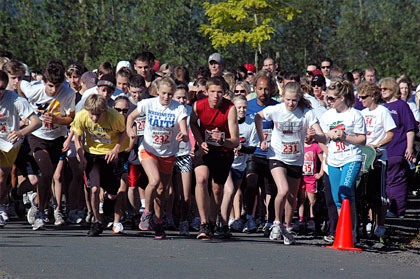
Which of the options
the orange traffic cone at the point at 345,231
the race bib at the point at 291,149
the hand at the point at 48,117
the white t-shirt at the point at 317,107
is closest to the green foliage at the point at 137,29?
the white t-shirt at the point at 317,107

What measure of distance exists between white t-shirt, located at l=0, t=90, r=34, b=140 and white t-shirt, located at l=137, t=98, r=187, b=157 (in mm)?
1290

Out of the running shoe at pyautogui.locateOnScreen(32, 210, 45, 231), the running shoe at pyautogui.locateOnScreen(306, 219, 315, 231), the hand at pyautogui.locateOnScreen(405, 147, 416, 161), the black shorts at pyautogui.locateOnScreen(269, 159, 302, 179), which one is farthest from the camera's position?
the hand at pyautogui.locateOnScreen(405, 147, 416, 161)

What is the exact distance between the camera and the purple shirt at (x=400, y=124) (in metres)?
17.4

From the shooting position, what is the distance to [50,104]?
15.0 metres

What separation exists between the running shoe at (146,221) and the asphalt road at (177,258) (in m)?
0.10

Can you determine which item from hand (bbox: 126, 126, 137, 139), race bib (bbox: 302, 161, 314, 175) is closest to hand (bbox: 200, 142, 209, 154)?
hand (bbox: 126, 126, 137, 139)

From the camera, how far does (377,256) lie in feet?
43.4

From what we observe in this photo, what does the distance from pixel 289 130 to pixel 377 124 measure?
4.78 ft

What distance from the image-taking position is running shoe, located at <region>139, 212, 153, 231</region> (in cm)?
1438

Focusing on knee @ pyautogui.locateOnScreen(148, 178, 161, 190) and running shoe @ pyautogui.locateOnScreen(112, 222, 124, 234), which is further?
running shoe @ pyautogui.locateOnScreen(112, 222, 124, 234)

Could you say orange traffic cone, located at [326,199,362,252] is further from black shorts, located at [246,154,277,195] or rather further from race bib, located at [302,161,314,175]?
black shorts, located at [246,154,277,195]

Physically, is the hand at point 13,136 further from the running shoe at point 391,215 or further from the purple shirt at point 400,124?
the running shoe at point 391,215

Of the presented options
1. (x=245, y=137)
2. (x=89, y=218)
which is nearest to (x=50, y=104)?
(x=89, y=218)

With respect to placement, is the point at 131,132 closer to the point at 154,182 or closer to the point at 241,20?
the point at 154,182
